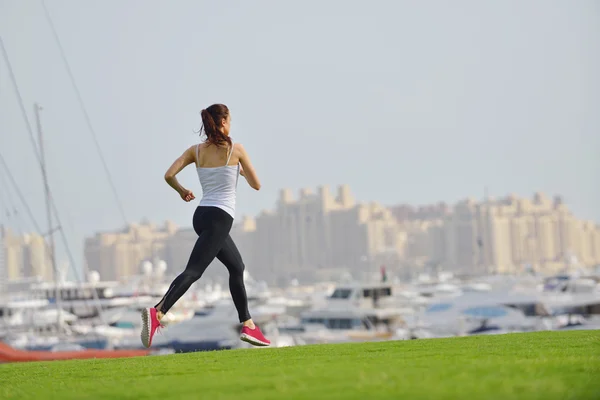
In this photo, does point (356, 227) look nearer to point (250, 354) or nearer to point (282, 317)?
point (282, 317)

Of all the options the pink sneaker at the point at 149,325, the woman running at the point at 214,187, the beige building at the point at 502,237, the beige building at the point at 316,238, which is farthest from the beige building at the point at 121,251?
the pink sneaker at the point at 149,325

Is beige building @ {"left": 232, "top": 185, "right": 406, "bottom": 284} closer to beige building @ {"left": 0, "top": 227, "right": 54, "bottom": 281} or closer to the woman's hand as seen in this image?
beige building @ {"left": 0, "top": 227, "right": 54, "bottom": 281}

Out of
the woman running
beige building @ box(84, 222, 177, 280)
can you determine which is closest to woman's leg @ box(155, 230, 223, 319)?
the woman running

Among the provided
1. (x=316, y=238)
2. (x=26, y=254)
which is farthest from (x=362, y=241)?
(x=26, y=254)

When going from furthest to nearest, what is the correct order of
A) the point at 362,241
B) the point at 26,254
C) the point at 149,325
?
the point at 362,241
the point at 26,254
the point at 149,325

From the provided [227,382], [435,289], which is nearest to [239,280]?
[227,382]

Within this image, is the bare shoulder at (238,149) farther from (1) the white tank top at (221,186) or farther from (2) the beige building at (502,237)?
(2) the beige building at (502,237)

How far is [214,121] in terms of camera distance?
711 centimetres

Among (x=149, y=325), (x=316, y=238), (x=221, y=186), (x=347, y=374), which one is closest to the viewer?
(x=347, y=374)

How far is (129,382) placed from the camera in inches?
212

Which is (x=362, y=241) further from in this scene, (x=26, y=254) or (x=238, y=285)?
(x=238, y=285)

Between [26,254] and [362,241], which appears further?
[362,241]

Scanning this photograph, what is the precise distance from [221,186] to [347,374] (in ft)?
7.93

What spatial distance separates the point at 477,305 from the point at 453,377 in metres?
44.3
